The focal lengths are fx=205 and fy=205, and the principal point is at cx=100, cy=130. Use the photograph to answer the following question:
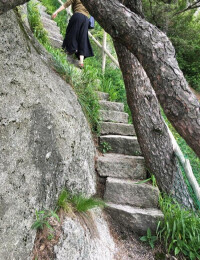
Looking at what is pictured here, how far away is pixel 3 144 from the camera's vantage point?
131cm

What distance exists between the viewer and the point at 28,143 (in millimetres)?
1494

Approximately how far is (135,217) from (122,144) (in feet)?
3.38

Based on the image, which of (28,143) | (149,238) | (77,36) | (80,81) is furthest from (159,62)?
(77,36)

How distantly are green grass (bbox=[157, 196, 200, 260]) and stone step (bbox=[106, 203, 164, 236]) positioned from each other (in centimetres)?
7

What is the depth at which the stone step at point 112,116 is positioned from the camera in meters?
3.15

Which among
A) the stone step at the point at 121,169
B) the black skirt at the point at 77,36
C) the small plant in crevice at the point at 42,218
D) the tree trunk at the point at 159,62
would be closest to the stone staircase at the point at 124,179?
the stone step at the point at 121,169

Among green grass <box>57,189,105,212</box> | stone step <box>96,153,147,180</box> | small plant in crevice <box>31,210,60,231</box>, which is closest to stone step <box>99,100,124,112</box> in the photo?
stone step <box>96,153,147,180</box>

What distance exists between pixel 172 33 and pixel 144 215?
24.5 feet

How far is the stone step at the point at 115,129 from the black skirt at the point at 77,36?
69.3 inches

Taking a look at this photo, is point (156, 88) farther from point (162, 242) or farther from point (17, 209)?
point (162, 242)

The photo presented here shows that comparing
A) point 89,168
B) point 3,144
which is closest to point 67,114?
point 89,168

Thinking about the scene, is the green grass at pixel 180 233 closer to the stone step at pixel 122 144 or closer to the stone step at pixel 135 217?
the stone step at pixel 135 217

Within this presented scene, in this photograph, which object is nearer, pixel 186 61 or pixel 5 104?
pixel 5 104

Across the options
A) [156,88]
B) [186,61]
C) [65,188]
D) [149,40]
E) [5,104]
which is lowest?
[186,61]
